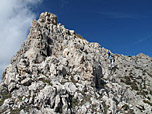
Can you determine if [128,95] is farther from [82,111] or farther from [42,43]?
[42,43]

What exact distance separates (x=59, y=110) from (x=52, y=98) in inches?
86.4

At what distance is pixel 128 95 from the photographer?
41.7 metres

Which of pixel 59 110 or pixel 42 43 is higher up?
pixel 42 43

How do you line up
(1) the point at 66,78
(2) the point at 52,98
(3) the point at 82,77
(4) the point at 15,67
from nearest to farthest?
(2) the point at 52,98
(4) the point at 15,67
(1) the point at 66,78
(3) the point at 82,77

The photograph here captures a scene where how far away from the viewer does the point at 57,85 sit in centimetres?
2464

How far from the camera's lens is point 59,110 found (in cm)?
2105

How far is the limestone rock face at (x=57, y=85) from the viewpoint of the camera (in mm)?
20797

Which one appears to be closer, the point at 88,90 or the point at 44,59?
the point at 88,90

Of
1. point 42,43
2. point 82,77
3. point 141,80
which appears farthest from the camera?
point 141,80

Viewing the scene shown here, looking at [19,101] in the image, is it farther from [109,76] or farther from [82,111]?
[109,76]

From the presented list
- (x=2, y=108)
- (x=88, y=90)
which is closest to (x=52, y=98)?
(x=2, y=108)

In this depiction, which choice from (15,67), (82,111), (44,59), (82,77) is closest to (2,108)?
(15,67)

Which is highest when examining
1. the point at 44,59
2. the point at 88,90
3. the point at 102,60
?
the point at 102,60

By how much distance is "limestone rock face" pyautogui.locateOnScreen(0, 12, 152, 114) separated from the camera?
20.8 metres
